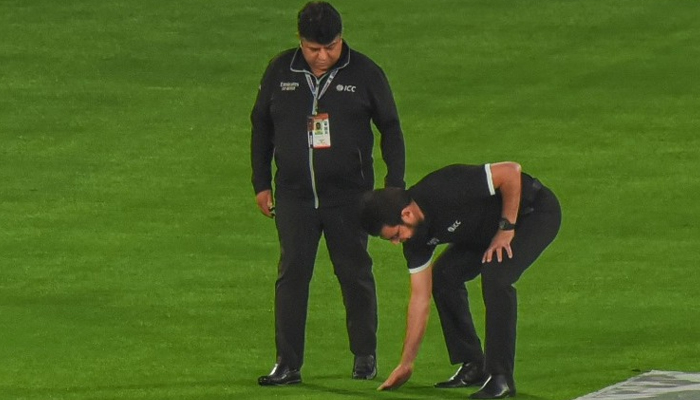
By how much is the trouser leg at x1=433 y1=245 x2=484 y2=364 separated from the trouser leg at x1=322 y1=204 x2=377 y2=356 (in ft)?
1.67

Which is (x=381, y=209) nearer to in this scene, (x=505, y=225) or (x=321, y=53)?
(x=505, y=225)

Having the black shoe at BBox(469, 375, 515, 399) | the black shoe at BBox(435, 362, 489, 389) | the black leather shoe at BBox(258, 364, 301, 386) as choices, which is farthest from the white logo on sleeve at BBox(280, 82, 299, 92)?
the black shoe at BBox(469, 375, 515, 399)

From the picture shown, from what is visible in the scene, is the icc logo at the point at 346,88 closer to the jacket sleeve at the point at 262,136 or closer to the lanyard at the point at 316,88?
the lanyard at the point at 316,88

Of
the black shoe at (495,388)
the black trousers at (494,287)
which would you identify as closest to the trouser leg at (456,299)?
the black trousers at (494,287)

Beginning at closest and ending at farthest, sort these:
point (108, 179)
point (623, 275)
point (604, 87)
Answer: point (623, 275) < point (108, 179) < point (604, 87)

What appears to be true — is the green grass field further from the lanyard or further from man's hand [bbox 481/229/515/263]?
the lanyard

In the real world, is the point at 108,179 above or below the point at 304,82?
below

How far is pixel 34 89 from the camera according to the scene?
58.4ft

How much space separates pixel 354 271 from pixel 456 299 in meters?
0.65

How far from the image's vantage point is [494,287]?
8758 millimetres

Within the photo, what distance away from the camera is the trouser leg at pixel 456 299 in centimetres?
910

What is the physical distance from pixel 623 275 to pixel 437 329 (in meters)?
1.87

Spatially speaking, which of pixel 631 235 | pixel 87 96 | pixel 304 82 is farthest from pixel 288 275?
pixel 87 96

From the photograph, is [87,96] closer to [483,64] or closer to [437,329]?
[483,64]
